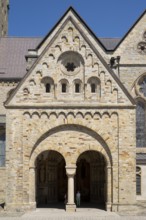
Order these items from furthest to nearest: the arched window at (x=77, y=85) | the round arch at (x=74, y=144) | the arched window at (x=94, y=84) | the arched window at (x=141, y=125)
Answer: the arched window at (x=141, y=125) → the arched window at (x=77, y=85) → the arched window at (x=94, y=84) → the round arch at (x=74, y=144)

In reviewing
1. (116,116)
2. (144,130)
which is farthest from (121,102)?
(144,130)

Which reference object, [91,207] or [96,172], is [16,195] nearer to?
[91,207]

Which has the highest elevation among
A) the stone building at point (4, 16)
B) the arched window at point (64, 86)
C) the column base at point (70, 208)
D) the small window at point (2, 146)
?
the stone building at point (4, 16)

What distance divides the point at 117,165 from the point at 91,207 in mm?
4593

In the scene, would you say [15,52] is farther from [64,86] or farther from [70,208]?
[70,208]

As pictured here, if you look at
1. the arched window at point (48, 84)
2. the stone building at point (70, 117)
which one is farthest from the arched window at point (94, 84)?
the arched window at point (48, 84)

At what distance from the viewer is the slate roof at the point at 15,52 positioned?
3987cm

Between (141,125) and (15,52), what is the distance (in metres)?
16.1

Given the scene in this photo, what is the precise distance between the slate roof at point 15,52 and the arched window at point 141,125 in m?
8.11

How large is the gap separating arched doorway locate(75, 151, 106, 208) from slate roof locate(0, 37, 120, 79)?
34.4 ft

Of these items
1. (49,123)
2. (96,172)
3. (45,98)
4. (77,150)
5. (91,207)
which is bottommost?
(91,207)

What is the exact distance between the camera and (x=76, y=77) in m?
30.0

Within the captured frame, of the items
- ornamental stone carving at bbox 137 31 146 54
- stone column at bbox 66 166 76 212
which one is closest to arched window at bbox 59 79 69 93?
stone column at bbox 66 166 76 212

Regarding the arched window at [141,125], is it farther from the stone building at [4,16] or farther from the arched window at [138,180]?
Result: the stone building at [4,16]
